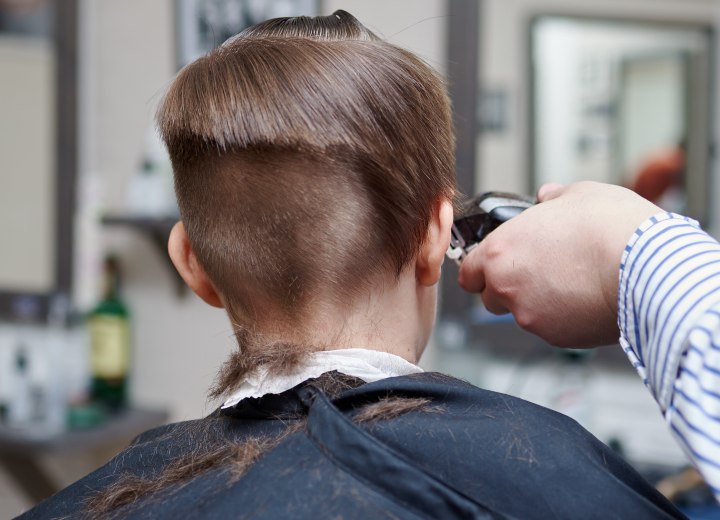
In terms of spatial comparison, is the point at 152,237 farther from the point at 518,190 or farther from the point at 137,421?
the point at 518,190

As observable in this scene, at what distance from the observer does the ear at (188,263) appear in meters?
1.03

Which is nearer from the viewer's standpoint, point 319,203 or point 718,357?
point 718,357

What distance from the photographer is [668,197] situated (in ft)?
7.16

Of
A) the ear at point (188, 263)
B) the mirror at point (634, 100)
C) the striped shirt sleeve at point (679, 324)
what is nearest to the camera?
the striped shirt sleeve at point (679, 324)

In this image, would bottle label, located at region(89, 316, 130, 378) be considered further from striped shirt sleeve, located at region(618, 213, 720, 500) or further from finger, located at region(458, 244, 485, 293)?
striped shirt sleeve, located at region(618, 213, 720, 500)

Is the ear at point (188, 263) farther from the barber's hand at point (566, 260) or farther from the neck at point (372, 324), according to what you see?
the barber's hand at point (566, 260)

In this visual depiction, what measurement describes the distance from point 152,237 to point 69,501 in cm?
175

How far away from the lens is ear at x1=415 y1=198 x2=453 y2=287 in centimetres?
94

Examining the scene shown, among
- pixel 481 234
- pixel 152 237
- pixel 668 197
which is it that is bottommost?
pixel 152 237

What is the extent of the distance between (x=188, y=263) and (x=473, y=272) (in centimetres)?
38

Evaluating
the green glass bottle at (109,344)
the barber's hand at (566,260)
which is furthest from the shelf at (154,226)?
the barber's hand at (566,260)

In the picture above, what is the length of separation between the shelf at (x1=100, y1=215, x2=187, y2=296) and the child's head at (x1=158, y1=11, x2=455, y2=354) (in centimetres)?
154

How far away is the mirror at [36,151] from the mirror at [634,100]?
5.20ft

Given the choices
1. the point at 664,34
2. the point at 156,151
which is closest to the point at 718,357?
the point at 664,34
